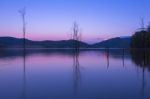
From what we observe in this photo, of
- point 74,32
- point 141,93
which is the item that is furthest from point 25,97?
point 74,32

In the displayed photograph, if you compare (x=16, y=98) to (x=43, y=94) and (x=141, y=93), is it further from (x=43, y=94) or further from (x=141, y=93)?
(x=141, y=93)

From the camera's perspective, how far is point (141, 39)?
95.5m

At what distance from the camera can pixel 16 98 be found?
26.5 feet

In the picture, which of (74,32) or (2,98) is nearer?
(2,98)

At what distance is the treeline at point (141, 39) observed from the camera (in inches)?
3442

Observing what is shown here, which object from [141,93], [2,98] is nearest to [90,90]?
[141,93]

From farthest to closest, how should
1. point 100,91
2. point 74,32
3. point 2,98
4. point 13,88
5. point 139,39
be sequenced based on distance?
1. point 139,39
2. point 74,32
3. point 13,88
4. point 100,91
5. point 2,98

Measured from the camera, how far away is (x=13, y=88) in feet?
32.8

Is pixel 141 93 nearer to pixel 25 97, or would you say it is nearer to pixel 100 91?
pixel 100 91

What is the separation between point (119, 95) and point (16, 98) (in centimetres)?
334

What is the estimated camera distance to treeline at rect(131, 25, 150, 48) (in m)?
87.4

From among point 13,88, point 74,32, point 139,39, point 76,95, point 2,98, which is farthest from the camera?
point 139,39

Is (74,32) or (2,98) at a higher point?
(74,32)

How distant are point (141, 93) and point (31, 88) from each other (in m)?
4.09
